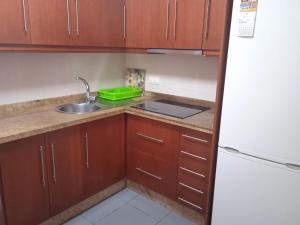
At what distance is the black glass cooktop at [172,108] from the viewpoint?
6.61 feet

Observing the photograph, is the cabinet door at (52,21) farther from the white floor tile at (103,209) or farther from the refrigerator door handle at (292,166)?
the refrigerator door handle at (292,166)

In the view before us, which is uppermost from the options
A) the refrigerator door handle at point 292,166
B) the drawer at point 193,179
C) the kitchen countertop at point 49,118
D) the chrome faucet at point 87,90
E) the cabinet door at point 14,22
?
the cabinet door at point 14,22

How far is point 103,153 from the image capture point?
2105 millimetres

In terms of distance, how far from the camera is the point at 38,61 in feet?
6.73

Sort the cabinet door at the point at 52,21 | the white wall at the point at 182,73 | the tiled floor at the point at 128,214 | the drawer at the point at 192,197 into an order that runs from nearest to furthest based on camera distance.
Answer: the cabinet door at the point at 52,21 < the drawer at the point at 192,197 < the tiled floor at the point at 128,214 < the white wall at the point at 182,73

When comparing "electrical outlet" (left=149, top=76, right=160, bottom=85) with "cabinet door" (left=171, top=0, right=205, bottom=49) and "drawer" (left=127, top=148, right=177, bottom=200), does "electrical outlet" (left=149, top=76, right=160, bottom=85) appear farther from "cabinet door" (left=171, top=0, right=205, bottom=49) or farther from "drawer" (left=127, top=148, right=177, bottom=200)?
"drawer" (left=127, top=148, right=177, bottom=200)

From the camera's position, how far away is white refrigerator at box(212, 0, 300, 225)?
1.18m

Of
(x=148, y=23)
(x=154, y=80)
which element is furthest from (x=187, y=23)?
(x=154, y=80)

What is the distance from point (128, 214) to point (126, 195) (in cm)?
27

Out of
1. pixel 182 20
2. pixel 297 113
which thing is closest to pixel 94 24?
pixel 182 20

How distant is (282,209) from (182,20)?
144cm

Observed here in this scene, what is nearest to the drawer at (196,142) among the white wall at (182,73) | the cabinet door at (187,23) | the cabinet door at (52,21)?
the white wall at (182,73)

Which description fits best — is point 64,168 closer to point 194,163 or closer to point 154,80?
point 194,163

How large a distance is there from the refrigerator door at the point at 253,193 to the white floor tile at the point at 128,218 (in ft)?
2.04
